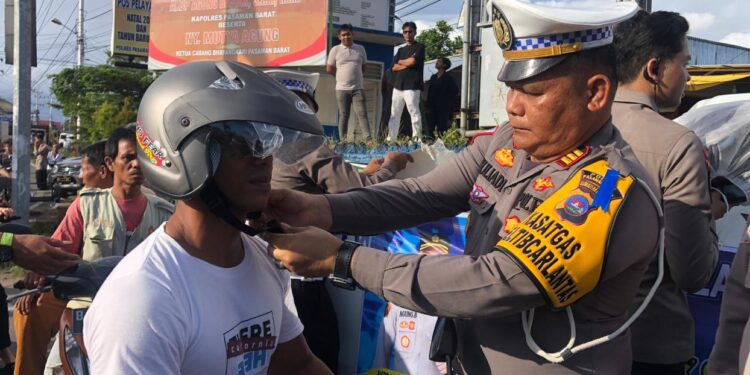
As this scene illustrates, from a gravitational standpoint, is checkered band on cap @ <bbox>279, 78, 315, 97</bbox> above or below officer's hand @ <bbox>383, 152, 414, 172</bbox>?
above

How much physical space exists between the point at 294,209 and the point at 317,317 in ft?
5.69

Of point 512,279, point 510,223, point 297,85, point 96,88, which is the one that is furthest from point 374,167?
point 96,88

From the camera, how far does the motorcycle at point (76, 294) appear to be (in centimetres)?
281

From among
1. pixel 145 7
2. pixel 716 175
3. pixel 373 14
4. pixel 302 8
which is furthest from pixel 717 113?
pixel 145 7

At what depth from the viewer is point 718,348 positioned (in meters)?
2.34

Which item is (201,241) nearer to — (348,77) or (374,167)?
(374,167)

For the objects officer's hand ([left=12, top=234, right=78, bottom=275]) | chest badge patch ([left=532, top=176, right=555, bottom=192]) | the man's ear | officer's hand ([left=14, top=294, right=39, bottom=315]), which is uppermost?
the man's ear

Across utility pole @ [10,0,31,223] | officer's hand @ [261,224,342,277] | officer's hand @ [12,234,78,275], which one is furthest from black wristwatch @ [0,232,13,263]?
utility pole @ [10,0,31,223]

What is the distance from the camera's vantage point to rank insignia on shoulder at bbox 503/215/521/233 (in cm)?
192

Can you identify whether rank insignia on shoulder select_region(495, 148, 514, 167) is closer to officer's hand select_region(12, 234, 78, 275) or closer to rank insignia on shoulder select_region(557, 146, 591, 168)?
rank insignia on shoulder select_region(557, 146, 591, 168)

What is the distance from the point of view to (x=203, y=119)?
1812mm

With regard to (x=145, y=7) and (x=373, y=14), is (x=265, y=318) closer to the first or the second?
(x=373, y=14)

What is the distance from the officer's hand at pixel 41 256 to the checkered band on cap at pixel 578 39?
7.06ft

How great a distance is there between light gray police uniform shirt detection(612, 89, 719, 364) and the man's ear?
25.4 inches
